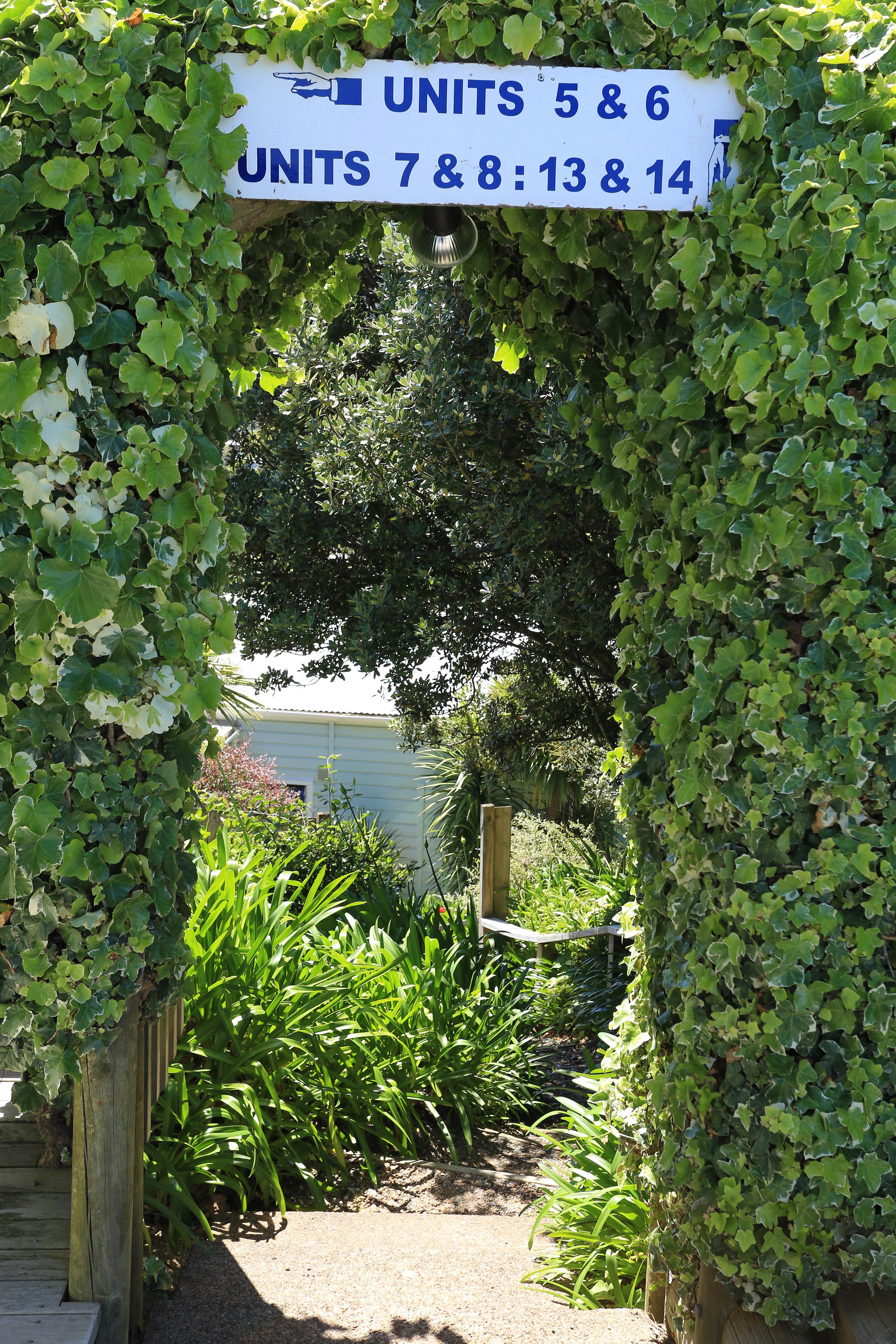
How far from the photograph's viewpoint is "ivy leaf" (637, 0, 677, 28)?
6.56ft

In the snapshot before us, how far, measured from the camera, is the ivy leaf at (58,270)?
73.4 inches

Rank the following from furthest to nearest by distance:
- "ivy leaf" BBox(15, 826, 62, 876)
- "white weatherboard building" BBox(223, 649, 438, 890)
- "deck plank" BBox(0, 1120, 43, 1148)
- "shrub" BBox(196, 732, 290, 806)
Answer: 1. "white weatherboard building" BBox(223, 649, 438, 890)
2. "shrub" BBox(196, 732, 290, 806)
3. "deck plank" BBox(0, 1120, 43, 1148)
4. "ivy leaf" BBox(15, 826, 62, 876)

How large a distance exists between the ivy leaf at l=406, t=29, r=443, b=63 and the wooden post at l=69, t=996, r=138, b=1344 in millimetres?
1969

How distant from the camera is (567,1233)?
10.1 feet

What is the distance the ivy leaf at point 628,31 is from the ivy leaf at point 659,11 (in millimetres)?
22

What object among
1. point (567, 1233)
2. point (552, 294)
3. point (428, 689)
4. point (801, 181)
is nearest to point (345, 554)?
point (428, 689)

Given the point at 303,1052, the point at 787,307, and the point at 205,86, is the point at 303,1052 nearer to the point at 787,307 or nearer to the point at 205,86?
the point at 787,307

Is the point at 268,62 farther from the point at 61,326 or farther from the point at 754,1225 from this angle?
the point at 754,1225

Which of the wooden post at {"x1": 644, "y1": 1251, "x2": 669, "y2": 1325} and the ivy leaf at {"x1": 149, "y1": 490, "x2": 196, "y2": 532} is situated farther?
the wooden post at {"x1": 644, "y1": 1251, "x2": 669, "y2": 1325}

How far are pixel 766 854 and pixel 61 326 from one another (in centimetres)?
169

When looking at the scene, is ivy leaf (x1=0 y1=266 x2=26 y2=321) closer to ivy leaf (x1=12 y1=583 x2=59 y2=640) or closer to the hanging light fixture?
ivy leaf (x1=12 y1=583 x2=59 y2=640)

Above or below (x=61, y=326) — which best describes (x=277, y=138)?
above

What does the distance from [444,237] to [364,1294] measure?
106 inches

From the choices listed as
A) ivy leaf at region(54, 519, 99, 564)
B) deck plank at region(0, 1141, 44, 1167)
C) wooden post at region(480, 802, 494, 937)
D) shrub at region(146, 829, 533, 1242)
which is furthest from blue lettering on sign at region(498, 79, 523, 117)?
wooden post at region(480, 802, 494, 937)
